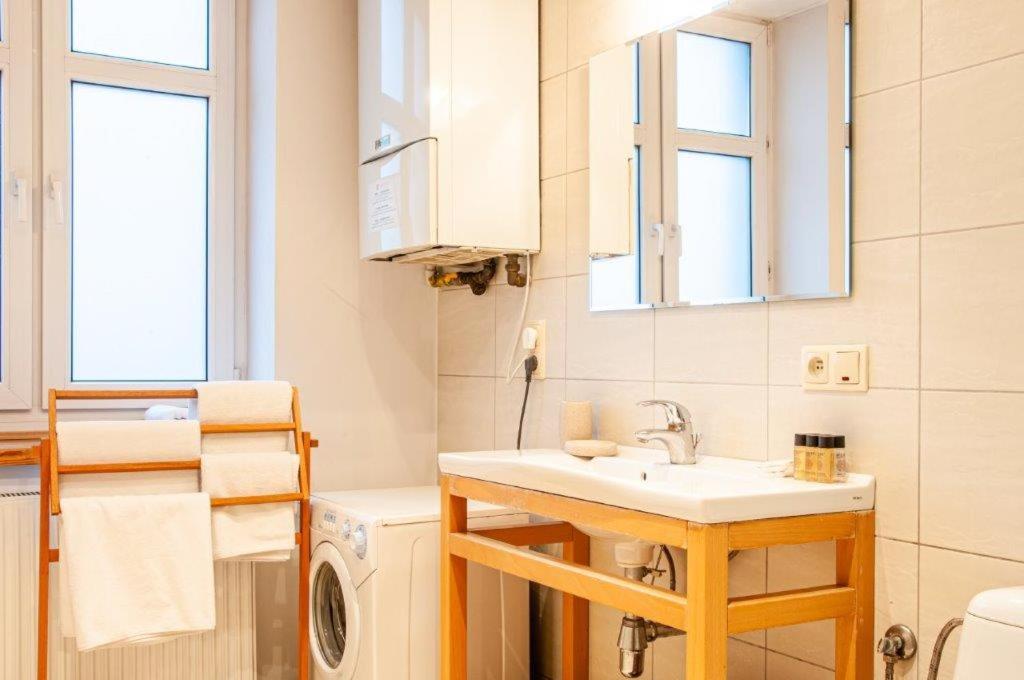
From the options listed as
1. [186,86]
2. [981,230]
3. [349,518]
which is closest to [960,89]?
[981,230]

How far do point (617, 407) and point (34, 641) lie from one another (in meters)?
1.59

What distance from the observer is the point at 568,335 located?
2.62m

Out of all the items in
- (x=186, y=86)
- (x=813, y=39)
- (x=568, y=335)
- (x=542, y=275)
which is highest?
(x=186, y=86)

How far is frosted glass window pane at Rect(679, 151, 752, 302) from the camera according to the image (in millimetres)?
2059

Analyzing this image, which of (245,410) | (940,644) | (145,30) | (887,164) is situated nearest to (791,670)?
(940,644)

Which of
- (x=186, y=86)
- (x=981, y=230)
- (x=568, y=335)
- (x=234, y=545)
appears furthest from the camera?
(x=186, y=86)

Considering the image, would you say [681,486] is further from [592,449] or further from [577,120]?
[577,120]

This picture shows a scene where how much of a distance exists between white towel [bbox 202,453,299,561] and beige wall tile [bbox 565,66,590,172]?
107cm

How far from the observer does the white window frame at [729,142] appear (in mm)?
2008

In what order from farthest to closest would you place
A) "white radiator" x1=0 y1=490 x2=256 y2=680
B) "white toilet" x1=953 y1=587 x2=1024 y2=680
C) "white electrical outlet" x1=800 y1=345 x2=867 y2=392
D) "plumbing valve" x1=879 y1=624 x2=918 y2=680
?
"white radiator" x1=0 y1=490 x2=256 y2=680
"white electrical outlet" x1=800 y1=345 x2=867 y2=392
"plumbing valve" x1=879 y1=624 x2=918 y2=680
"white toilet" x1=953 y1=587 x2=1024 y2=680

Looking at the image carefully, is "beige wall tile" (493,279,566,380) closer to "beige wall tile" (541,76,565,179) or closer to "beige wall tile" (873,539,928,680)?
"beige wall tile" (541,76,565,179)

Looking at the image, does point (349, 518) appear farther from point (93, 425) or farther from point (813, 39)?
point (813, 39)

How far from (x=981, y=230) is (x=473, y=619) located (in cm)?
154

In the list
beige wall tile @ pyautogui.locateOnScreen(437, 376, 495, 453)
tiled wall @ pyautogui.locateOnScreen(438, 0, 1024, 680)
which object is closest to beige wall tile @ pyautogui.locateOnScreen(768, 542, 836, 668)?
tiled wall @ pyautogui.locateOnScreen(438, 0, 1024, 680)
